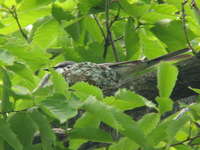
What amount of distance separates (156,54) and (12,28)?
63cm

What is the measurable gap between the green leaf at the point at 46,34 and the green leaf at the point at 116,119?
1005 mm

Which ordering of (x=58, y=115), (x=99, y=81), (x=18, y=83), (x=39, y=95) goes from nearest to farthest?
(x=58, y=115) → (x=39, y=95) → (x=18, y=83) → (x=99, y=81)

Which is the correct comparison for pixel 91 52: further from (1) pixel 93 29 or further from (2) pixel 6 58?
(2) pixel 6 58

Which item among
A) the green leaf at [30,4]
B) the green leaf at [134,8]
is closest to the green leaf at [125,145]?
the green leaf at [134,8]

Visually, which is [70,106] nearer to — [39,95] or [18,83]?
[39,95]

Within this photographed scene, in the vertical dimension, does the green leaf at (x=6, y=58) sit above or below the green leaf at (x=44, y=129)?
above

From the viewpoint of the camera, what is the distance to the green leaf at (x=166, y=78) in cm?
149

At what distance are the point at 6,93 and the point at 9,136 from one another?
160mm

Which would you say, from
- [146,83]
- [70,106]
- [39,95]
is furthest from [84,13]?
[70,106]

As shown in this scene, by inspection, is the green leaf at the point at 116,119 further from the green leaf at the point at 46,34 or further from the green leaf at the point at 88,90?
the green leaf at the point at 46,34

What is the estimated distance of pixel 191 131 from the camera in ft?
5.95

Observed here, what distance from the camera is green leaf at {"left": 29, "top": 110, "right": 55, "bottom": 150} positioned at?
133cm

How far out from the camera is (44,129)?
1.34 metres

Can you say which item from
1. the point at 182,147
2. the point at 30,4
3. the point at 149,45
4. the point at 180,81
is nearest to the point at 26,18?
the point at 30,4
